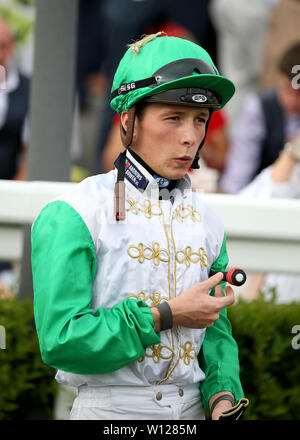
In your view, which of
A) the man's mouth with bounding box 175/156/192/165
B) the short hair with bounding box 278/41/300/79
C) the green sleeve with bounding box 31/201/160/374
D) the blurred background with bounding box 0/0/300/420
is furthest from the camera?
the short hair with bounding box 278/41/300/79

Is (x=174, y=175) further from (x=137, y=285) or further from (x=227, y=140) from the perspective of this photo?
(x=227, y=140)

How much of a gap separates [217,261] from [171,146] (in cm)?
41

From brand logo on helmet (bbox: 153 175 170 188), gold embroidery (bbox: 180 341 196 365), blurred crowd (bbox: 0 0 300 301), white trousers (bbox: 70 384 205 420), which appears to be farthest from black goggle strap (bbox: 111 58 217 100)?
blurred crowd (bbox: 0 0 300 301)

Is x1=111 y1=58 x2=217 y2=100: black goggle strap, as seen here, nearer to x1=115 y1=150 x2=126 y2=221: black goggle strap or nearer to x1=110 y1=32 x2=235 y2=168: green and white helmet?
x1=110 y1=32 x2=235 y2=168: green and white helmet

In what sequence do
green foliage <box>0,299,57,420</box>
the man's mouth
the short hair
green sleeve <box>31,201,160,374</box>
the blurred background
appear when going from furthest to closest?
the short hair
the blurred background
green foliage <box>0,299,57,420</box>
the man's mouth
green sleeve <box>31,201,160,374</box>

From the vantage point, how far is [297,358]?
3482 mm

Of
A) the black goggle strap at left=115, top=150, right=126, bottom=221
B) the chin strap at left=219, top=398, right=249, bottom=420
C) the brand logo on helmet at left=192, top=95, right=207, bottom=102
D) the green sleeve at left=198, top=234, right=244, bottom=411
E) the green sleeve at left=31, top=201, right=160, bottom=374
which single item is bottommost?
the chin strap at left=219, top=398, right=249, bottom=420

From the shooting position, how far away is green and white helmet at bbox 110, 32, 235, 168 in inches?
87.4

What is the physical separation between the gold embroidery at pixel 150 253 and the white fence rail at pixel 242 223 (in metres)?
1.12

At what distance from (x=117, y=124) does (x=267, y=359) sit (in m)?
2.24

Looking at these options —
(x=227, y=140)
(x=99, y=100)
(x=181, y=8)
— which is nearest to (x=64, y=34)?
(x=227, y=140)

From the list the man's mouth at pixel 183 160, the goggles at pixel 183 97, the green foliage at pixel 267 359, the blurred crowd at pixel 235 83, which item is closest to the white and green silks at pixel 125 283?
the man's mouth at pixel 183 160

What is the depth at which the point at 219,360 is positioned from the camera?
2434 mm

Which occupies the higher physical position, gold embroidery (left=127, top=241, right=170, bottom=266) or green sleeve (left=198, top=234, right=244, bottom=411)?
gold embroidery (left=127, top=241, right=170, bottom=266)
